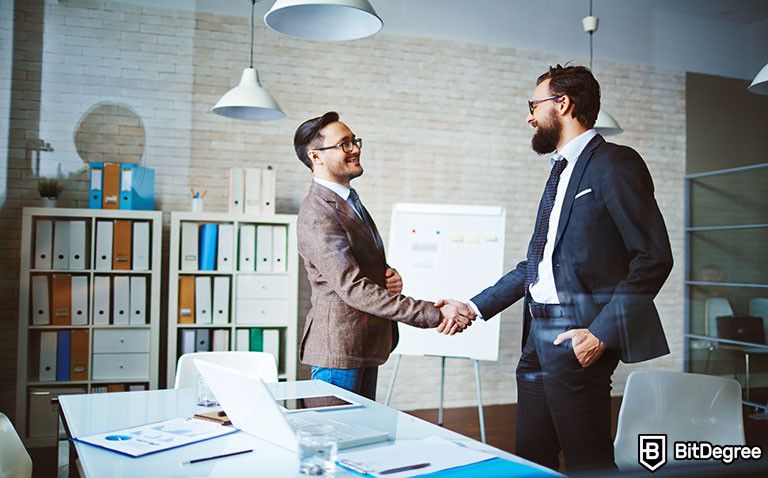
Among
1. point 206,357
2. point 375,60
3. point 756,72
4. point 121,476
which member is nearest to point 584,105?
point 756,72

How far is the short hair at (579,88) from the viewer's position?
9.49 feet

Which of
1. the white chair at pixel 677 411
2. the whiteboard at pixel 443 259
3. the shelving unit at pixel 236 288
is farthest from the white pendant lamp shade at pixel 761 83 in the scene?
the shelving unit at pixel 236 288

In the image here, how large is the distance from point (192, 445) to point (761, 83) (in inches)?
108

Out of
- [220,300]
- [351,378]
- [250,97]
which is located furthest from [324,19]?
Result: [220,300]

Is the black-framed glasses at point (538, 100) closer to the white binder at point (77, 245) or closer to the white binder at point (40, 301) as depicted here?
the white binder at point (77, 245)

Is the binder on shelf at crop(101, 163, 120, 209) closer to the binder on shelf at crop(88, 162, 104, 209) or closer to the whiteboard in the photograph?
the binder on shelf at crop(88, 162, 104, 209)

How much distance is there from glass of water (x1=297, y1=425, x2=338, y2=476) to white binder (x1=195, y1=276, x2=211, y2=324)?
3.04 metres

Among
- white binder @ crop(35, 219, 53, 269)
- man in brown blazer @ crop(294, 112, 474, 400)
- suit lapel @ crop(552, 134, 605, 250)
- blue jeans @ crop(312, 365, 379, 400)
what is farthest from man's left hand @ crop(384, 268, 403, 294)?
white binder @ crop(35, 219, 53, 269)

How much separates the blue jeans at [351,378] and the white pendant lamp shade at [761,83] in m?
2.04

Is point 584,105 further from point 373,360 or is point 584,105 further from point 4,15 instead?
point 4,15

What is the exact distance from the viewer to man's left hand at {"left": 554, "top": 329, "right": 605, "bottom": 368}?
2.79 m

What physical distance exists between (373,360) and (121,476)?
1.40 meters

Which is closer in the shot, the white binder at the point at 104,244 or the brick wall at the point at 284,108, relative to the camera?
the brick wall at the point at 284,108

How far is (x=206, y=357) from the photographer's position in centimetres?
316
